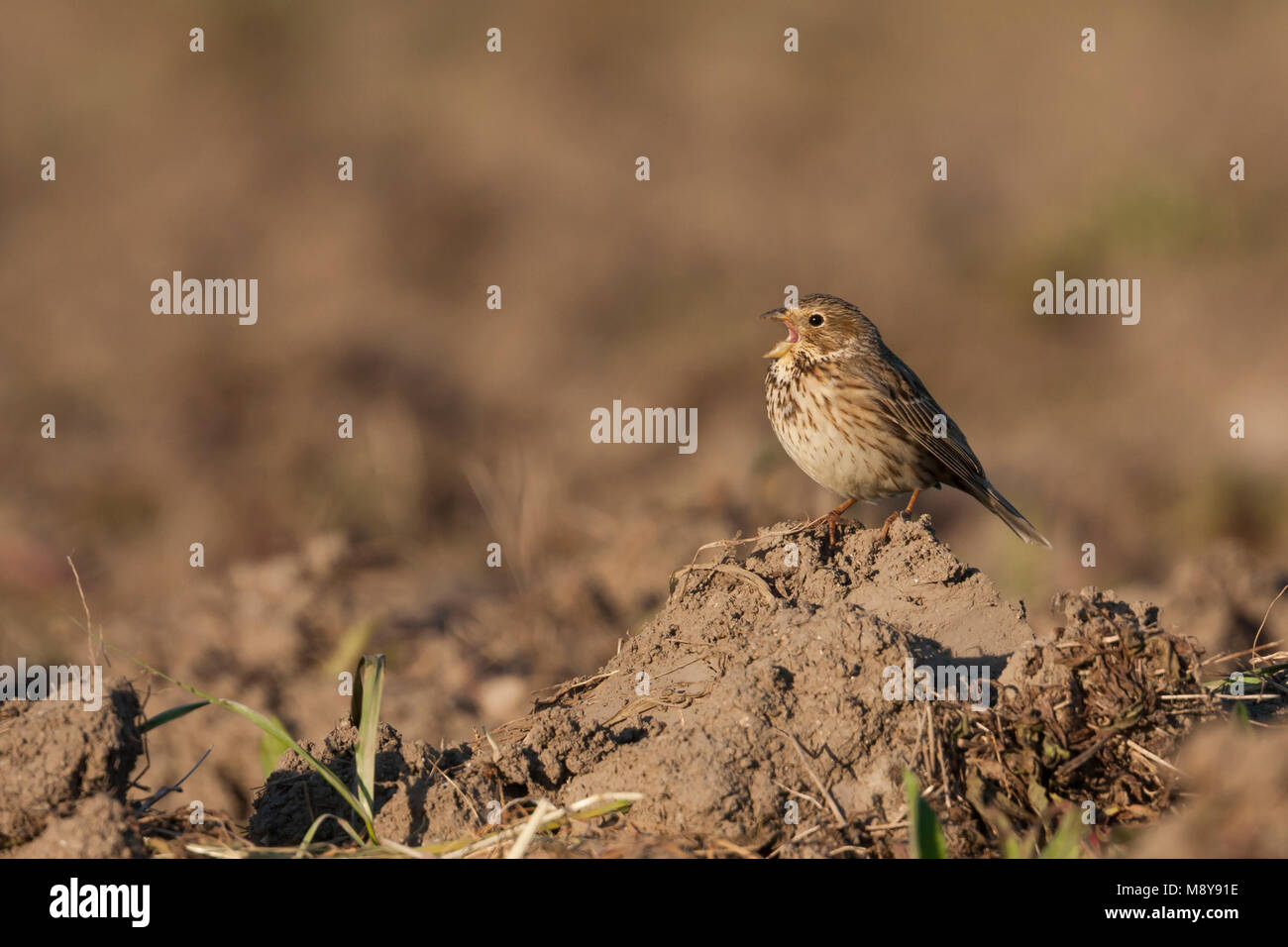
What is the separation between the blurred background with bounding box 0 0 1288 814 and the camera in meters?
8.42

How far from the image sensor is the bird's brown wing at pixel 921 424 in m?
6.51

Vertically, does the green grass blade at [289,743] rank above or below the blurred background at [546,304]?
below

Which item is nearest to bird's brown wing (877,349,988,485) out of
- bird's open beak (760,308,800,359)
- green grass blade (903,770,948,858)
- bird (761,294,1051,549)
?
bird (761,294,1051,549)

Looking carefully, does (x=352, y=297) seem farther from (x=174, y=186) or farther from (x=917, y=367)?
(x=917, y=367)

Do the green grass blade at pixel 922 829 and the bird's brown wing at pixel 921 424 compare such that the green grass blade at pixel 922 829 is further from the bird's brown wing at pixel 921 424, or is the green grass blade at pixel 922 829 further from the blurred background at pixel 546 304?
the bird's brown wing at pixel 921 424

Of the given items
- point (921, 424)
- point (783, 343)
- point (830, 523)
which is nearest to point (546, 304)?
point (783, 343)

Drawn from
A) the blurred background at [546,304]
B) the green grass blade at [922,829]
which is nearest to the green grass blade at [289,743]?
the blurred background at [546,304]

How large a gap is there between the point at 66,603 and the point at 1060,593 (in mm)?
6713

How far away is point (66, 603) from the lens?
880 centimetres

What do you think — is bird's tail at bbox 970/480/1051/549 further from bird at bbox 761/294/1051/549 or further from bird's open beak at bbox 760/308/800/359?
bird's open beak at bbox 760/308/800/359

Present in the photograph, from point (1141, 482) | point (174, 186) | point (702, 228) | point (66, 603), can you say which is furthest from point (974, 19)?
point (66, 603)

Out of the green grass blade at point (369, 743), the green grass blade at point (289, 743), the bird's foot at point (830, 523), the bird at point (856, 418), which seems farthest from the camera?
the bird at point (856, 418)

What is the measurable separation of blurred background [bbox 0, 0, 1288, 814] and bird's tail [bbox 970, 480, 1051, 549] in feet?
1.04

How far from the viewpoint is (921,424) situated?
21.7 ft
